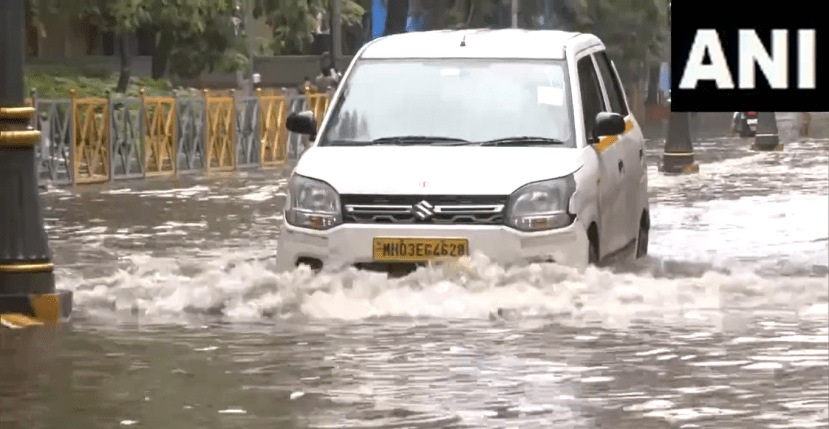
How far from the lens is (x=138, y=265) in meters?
18.0

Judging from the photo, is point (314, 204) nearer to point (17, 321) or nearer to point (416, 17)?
point (17, 321)

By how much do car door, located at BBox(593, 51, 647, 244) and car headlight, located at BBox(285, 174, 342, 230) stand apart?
2373 millimetres

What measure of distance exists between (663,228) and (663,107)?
44.8 meters

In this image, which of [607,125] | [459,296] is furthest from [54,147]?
[459,296]

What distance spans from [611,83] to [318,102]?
2267 cm

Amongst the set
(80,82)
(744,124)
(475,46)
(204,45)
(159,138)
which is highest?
(475,46)

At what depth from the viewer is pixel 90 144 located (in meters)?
31.8

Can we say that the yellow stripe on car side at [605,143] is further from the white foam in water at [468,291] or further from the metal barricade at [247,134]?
the metal barricade at [247,134]

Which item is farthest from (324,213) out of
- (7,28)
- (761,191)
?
(761,191)

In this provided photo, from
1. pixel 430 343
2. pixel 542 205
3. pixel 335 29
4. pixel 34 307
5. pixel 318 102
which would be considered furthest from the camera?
pixel 335 29

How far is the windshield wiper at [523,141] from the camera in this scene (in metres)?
15.6

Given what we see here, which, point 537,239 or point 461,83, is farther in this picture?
point 461,83

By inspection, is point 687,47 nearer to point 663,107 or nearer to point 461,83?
point 461,83

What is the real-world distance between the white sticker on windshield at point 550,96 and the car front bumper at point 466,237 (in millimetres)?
1137
